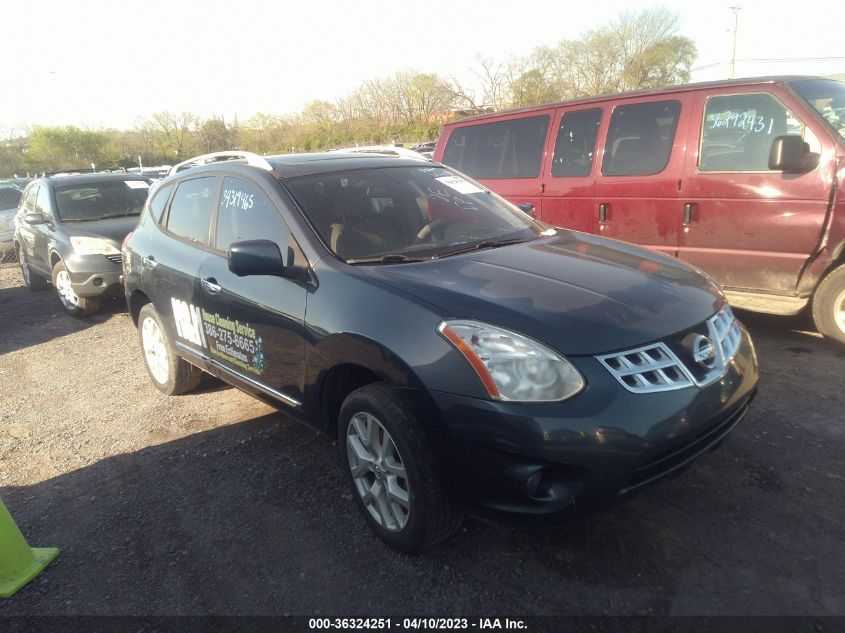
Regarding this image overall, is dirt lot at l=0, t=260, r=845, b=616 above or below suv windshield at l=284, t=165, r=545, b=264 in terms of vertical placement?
below

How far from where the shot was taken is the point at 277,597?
94.7 inches

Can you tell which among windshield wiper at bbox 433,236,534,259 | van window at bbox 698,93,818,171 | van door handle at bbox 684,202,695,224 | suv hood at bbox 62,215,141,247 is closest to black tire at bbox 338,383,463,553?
windshield wiper at bbox 433,236,534,259

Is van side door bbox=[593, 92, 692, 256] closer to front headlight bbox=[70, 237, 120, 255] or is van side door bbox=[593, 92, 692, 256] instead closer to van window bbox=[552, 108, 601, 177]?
van window bbox=[552, 108, 601, 177]

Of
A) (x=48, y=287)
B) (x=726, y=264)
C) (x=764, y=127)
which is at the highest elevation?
(x=764, y=127)

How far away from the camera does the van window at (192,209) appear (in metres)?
3.84

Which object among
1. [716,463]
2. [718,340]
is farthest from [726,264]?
[718,340]

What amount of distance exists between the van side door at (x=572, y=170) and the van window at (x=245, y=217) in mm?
3373

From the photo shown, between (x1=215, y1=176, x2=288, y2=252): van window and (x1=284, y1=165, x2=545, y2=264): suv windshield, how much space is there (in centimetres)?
18

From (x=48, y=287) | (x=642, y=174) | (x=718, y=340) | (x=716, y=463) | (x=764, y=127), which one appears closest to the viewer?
(x=718, y=340)

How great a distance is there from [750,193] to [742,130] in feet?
1.72

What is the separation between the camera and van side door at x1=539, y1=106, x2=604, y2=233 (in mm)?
5613

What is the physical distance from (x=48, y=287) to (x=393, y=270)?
29.7ft

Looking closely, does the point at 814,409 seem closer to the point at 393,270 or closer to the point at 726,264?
the point at 726,264

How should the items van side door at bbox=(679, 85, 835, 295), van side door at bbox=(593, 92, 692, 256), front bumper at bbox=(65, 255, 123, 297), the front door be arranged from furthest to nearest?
front bumper at bbox=(65, 255, 123, 297) → van side door at bbox=(593, 92, 692, 256) → van side door at bbox=(679, 85, 835, 295) → the front door
